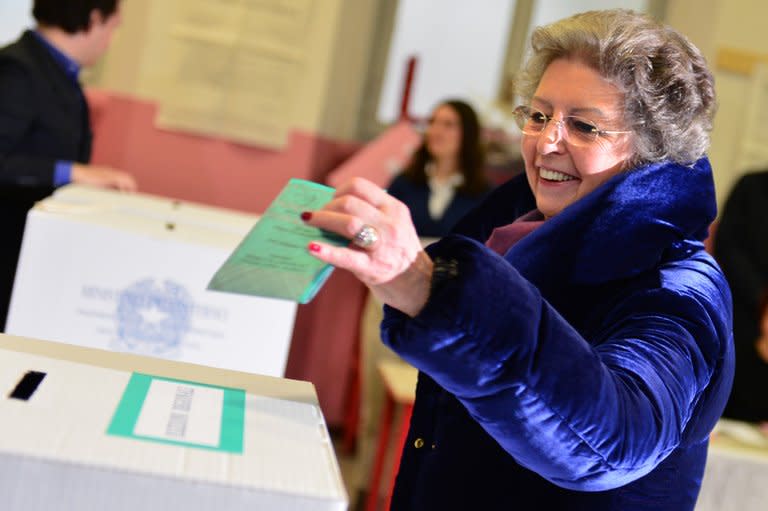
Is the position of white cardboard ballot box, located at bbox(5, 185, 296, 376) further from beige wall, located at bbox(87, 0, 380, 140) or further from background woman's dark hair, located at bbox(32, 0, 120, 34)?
beige wall, located at bbox(87, 0, 380, 140)

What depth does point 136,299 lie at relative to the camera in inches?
76.2

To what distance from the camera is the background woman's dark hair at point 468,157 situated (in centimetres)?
421

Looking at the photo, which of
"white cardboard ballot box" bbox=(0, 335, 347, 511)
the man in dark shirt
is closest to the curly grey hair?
"white cardboard ballot box" bbox=(0, 335, 347, 511)

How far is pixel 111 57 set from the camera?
4176 millimetres

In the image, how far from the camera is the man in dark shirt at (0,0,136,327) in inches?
88.3

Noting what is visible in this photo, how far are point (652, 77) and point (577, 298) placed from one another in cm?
27

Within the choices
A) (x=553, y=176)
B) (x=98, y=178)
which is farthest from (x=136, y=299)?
(x=553, y=176)

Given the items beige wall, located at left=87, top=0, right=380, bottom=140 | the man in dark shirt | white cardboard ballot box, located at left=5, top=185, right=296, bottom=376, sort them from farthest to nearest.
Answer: beige wall, located at left=87, top=0, right=380, bottom=140 → the man in dark shirt → white cardboard ballot box, located at left=5, top=185, right=296, bottom=376

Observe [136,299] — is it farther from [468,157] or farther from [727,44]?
[727,44]

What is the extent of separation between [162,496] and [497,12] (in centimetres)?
425

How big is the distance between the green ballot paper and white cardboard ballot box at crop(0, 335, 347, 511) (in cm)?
13

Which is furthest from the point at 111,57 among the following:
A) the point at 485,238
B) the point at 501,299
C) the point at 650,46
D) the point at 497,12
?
the point at 501,299

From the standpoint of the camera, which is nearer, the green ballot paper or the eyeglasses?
the green ballot paper

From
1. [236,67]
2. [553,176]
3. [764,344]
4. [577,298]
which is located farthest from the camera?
[236,67]
